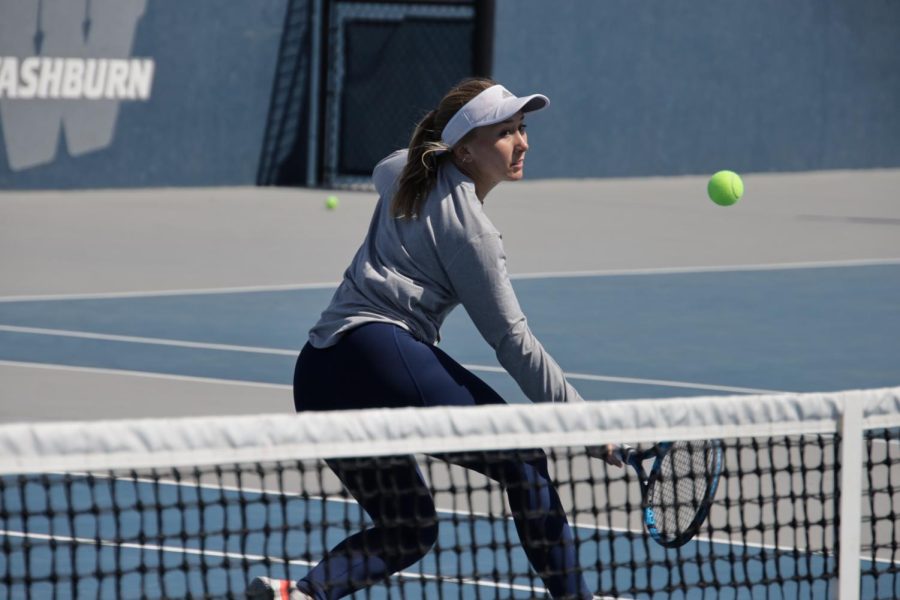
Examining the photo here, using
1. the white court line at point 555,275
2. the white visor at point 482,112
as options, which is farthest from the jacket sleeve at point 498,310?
the white court line at point 555,275

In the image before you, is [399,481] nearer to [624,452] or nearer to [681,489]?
[624,452]

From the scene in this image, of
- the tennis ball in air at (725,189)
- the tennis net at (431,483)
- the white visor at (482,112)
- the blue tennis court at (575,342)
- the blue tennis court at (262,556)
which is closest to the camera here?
the tennis net at (431,483)

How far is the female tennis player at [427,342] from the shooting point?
4.41 meters

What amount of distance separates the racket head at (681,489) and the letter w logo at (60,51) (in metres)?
13.1

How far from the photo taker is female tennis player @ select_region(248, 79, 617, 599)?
441 cm

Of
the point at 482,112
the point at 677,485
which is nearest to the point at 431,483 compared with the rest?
the point at 677,485

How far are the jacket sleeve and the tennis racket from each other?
23 centimetres

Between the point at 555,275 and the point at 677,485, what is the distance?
28.2 ft

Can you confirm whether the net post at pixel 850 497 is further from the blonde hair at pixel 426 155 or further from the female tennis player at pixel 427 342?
the blonde hair at pixel 426 155

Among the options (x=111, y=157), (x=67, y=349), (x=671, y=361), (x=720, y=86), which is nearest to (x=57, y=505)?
(x=67, y=349)

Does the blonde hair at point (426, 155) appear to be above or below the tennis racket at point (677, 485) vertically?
above

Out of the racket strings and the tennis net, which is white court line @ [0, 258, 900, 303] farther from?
the racket strings

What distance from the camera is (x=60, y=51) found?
683 inches

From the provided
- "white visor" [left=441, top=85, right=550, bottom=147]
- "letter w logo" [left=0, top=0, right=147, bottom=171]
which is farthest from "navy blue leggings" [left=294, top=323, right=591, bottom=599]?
"letter w logo" [left=0, top=0, right=147, bottom=171]
